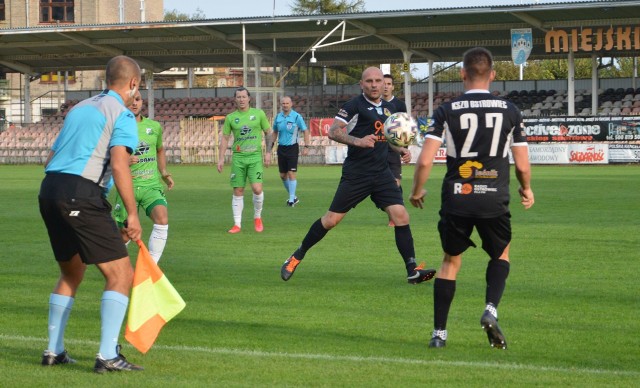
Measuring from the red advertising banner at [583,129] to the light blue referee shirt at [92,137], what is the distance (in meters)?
35.5

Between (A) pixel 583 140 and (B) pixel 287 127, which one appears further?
(A) pixel 583 140

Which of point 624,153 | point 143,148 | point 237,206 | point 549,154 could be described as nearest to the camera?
point 143,148

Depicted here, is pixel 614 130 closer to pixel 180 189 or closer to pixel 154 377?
pixel 180 189

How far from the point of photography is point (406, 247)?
1126 cm

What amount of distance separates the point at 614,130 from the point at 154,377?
121 ft

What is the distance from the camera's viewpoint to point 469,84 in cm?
748

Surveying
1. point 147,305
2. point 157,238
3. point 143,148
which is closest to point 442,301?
point 147,305

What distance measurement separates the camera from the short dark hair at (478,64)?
7.40 m

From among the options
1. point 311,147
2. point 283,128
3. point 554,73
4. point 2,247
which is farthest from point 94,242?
point 554,73

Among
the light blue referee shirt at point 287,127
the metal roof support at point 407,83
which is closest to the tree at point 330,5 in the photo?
the metal roof support at point 407,83

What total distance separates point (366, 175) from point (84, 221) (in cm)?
518

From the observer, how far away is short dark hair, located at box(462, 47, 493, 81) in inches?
291

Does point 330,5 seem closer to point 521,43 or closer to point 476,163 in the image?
point 521,43

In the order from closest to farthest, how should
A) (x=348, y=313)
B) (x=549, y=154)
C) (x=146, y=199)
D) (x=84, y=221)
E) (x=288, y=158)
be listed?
Answer: (x=84, y=221) → (x=348, y=313) → (x=146, y=199) → (x=288, y=158) → (x=549, y=154)
